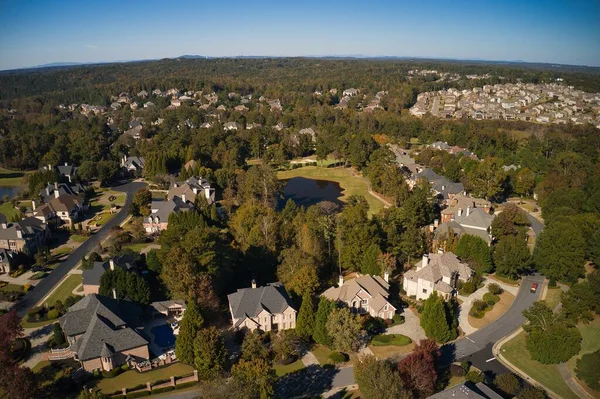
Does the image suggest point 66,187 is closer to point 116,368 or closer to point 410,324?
point 116,368

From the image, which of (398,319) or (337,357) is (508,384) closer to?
(398,319)

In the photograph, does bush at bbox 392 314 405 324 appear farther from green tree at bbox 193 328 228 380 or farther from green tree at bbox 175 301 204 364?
green tree at bbox 175 301 204 364

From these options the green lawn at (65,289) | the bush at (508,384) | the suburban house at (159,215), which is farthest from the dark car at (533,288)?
the green lawn at (65,289)

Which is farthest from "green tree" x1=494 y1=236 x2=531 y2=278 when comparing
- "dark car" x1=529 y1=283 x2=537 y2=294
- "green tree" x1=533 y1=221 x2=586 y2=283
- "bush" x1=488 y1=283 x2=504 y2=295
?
"bush" x1=488 y1=283 x2=504 y2=295

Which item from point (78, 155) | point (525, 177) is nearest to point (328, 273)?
point (525, 177)

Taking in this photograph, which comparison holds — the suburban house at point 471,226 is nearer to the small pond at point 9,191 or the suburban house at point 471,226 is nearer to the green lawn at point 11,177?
the small pond at point 9,191

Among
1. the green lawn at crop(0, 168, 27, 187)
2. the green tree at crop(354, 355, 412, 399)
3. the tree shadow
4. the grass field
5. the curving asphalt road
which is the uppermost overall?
the green tree at crop(354, 355, 412, 399)
